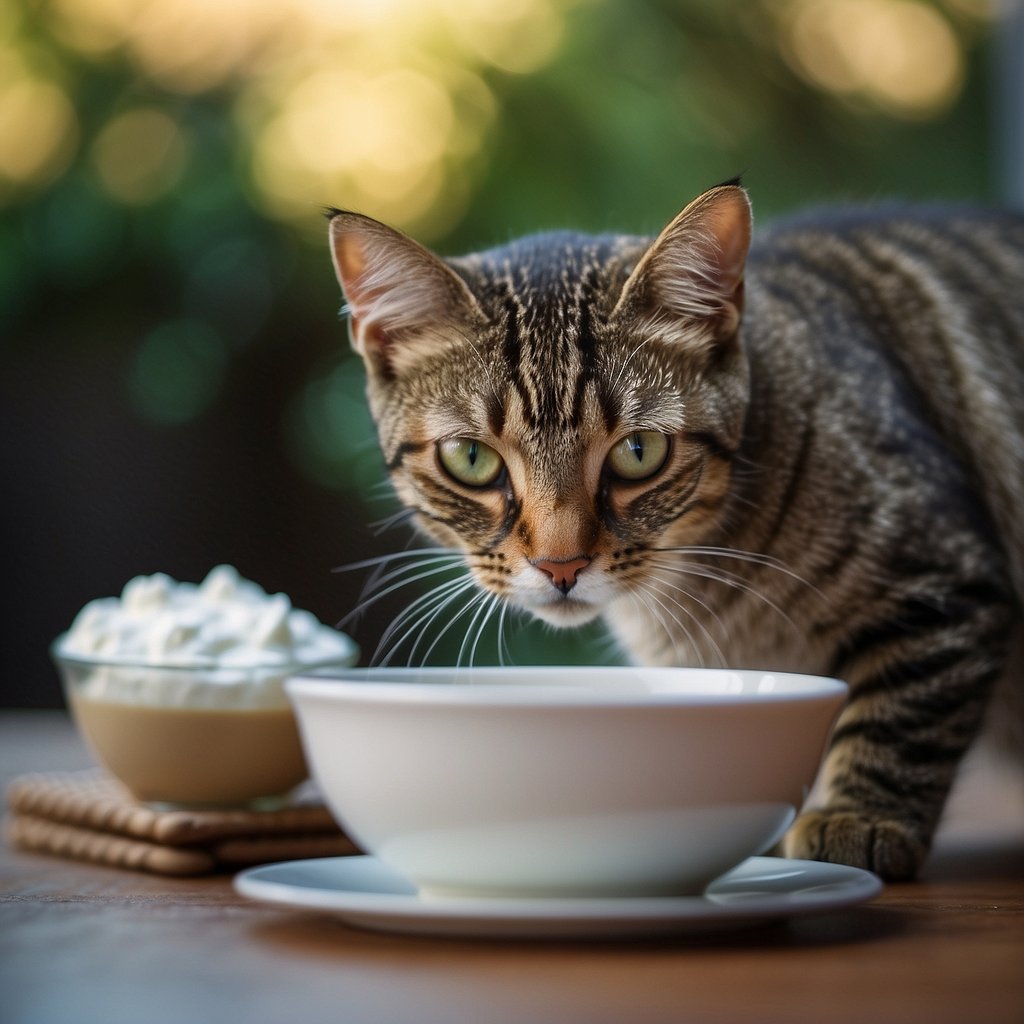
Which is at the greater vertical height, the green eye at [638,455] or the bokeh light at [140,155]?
the bokeh light at [140,155]

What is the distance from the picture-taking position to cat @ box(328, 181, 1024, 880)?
1.08 metres

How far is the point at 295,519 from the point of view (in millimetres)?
2467

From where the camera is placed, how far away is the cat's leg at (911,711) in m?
1.06

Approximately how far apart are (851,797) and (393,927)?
0.54 m

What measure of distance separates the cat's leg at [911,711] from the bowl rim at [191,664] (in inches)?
16.2

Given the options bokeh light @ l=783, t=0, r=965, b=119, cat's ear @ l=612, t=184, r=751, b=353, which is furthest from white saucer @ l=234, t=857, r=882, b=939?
bokeh light @ l=783, t=0, r=965, b=119

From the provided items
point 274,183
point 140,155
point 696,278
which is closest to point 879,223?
point 696,278

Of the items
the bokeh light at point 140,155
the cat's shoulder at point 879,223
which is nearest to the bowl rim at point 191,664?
the cat's shoulder at point 879,223

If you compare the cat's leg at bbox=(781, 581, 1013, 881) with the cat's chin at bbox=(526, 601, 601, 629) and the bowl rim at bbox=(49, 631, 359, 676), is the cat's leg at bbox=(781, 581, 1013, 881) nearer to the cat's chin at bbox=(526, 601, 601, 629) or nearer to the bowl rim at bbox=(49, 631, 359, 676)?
the cat's chin at bbox=(526, 601, 601, 629)

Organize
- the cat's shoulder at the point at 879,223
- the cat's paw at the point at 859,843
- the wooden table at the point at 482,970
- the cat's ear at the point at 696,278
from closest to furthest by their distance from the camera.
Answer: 1. the wooden table at the point at 482,970
2. the cat's paw at the point at 859,843
3. the cat's ear at the point at 696,278
4. the cat's shoulder at the point at 879,223

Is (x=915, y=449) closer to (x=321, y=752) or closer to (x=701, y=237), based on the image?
(x=701, y=237)

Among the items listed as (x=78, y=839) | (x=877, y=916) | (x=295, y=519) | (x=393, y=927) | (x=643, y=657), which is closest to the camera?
(x=393, y=927)

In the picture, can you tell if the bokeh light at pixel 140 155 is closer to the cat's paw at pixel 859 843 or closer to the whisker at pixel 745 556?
the whisker at pixel 745 556

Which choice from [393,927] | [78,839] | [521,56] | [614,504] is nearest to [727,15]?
[521,56]
